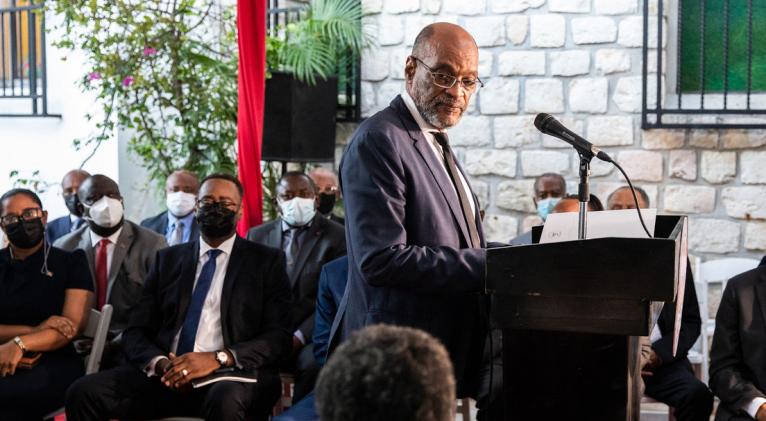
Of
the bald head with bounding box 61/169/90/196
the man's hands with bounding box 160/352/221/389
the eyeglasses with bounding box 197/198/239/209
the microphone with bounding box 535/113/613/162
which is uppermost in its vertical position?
the microphone with bounding box 535/113/613/162

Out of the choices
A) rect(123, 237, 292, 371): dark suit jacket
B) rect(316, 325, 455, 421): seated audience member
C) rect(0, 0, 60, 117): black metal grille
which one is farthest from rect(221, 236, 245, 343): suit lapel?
rect(0, 0, 60, 117): black metal grille

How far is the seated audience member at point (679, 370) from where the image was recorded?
170 inches

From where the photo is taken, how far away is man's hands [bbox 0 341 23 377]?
13.9 feet

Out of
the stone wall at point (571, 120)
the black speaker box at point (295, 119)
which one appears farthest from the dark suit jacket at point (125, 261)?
the stone wall at point (571, 120)

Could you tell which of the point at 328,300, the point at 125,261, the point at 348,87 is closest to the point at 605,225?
the point at 328,300

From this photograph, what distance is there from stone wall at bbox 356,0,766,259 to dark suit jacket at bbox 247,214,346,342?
155 centimetres

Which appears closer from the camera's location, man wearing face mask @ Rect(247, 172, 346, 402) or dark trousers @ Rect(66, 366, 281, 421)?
dark trousers @ Rect(66, 366, 281, 421)

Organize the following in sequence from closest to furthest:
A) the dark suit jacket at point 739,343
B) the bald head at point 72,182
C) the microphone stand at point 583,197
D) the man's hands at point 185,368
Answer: the microphone stand at point 583,197 → the dark suit jacket at point 739,343 → the man's hands at point 185,368 → the bald head at point 72,182

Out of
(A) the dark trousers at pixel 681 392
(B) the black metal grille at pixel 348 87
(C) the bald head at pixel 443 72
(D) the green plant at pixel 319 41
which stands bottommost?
(A) the dark trousers at pixel 681 392

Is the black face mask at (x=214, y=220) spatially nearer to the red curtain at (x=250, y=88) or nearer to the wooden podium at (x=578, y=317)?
the red curtain at (x=250, y=88)

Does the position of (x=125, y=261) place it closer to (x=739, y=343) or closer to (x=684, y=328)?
(x=684, y=328)

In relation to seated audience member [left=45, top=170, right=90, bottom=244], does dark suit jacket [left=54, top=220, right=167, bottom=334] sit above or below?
below

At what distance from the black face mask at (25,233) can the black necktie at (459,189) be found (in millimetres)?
2407

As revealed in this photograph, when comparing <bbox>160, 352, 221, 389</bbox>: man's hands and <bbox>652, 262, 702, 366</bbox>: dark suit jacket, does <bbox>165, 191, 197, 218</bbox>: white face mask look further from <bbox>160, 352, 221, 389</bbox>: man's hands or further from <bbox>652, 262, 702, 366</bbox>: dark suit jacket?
<bbox>652, 262, 702, 366</bbox>: dark suit jacket
